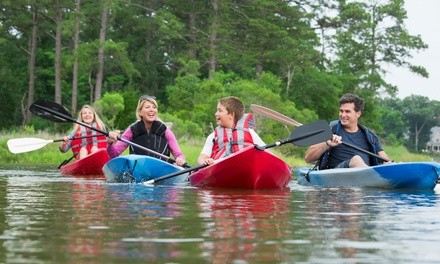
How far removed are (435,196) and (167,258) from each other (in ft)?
18.2

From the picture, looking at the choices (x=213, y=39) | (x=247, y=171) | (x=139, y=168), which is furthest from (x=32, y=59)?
(x=247, y=171)

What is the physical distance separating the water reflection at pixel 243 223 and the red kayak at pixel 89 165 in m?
5.65

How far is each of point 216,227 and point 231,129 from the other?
498 cm

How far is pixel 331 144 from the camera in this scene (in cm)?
1118

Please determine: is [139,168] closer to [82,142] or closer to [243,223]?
[82,142]

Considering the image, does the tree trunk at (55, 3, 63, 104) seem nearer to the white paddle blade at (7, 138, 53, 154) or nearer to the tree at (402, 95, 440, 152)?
the white paddle blade at (7, 138, 53, 154)

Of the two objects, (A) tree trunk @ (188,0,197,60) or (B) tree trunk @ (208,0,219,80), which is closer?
(B) tree trunk @ (208,0,219,80)

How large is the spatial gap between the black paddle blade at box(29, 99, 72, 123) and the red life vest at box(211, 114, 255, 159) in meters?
2.97

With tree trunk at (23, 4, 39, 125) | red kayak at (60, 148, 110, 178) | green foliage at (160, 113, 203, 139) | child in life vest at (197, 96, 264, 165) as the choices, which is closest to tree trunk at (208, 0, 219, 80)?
A: tree trunk at (23, 4, 39, 125)

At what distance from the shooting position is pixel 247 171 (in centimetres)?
1067

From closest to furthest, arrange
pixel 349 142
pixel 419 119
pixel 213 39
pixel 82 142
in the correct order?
pixel 349 142
pixel 82 142
pixel 213 39
pixel 419 119

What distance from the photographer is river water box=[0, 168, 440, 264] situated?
480 cm

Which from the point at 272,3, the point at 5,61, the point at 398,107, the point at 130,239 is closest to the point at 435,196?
the point at 130,239

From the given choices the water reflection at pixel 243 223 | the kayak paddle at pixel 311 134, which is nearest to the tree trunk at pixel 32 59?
the kayak paddle at pixel 311 134
